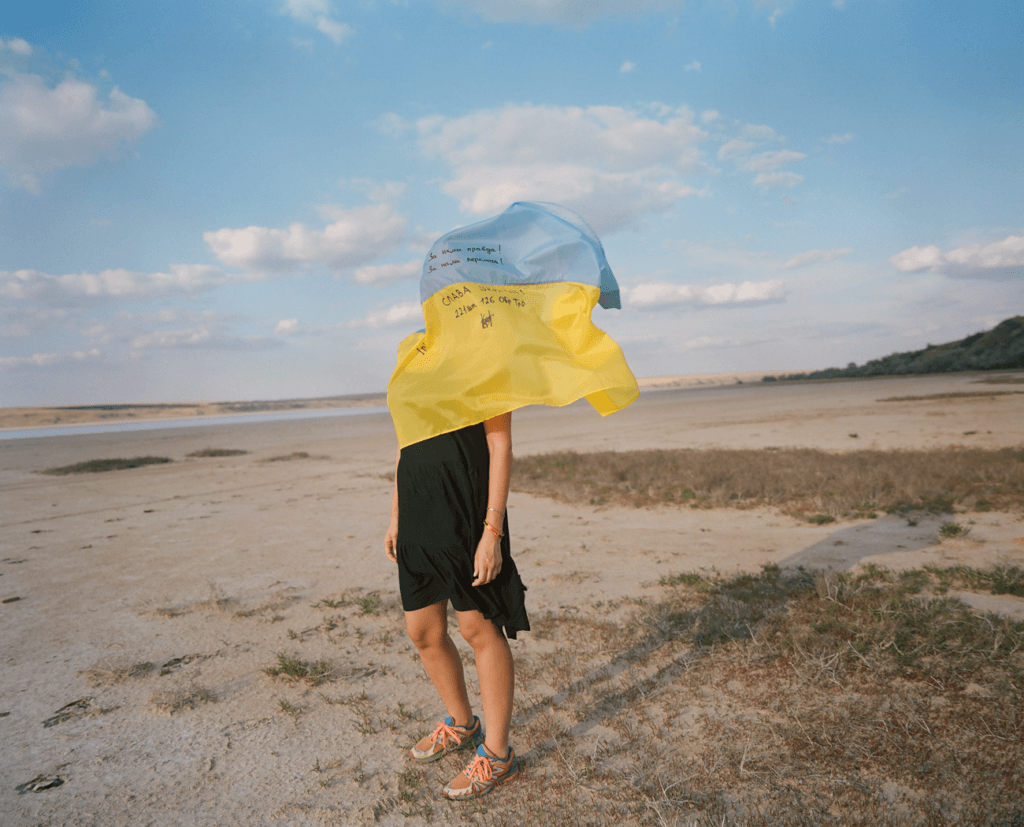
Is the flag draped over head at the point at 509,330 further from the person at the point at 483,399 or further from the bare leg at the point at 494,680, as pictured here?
the bare leg at the point at 494,680

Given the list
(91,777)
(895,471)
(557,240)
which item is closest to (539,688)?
(91,777)

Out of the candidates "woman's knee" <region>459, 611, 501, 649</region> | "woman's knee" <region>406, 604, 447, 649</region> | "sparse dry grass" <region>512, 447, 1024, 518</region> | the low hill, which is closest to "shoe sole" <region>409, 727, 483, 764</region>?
"woman's knee" <region>406, 604, 447, 649</region>

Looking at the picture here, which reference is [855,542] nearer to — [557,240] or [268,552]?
[557,240]

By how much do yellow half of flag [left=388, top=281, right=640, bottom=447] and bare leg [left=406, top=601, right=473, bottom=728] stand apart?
853mm

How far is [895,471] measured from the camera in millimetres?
9727

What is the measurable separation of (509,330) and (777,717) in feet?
8.68

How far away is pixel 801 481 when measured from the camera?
9.51 meters

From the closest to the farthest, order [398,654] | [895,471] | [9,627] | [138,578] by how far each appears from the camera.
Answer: [398,654]
[9,627]
[138,578]
[895,471]

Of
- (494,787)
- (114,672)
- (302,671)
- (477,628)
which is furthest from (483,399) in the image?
(114,672)

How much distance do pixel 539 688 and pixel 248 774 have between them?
68.1 inches

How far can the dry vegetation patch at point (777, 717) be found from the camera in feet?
8.32

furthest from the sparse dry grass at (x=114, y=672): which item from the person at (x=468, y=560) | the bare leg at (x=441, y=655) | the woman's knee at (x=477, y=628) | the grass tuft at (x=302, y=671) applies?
the woman's knee at (x=477, y=628)

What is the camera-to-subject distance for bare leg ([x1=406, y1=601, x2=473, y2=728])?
2.79m

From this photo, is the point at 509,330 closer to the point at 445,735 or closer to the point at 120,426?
the point at 445,735
